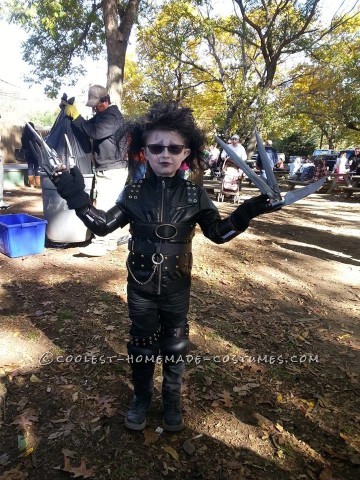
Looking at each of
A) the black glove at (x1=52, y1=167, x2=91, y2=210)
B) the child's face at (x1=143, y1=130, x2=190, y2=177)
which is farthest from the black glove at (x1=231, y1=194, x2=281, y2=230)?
the black glove at (x1=52, y1=167, x2=91, y2=210)

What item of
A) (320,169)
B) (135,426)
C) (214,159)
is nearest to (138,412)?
(135,426)

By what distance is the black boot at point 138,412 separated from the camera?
248cm

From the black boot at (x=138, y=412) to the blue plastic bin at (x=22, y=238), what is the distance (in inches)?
134

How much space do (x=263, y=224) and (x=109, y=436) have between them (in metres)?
7.17

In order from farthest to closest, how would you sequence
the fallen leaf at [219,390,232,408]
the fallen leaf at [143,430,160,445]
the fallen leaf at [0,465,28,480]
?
the fallen leaf at [219,390,232,408]
the fallen leaf at [143,430,160,445]
the fallen leaf at [0,465,28,480]

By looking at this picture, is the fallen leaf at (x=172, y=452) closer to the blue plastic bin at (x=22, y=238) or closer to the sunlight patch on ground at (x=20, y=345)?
the sunlight patch on ground at (x=20, y=345)

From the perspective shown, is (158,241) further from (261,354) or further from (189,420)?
(261,354)

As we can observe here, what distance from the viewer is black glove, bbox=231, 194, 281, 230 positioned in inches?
A: 83.1

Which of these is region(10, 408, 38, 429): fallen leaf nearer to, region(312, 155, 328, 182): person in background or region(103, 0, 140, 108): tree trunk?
region(103, 0, 140, 108): tree trunk

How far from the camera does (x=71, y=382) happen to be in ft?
9.61

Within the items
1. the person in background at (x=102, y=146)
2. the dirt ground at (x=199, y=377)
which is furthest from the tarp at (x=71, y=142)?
the dirt ground at (x=199, y=377)

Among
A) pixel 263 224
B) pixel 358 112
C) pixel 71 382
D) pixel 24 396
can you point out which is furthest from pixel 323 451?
pixel 358 112

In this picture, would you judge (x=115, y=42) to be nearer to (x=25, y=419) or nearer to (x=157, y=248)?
(x=157, y=248)

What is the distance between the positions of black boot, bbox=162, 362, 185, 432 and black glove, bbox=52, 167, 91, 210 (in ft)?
3.89
